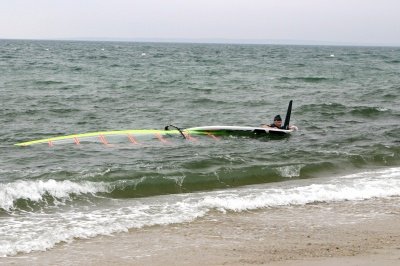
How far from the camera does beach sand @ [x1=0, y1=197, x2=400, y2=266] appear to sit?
719cm

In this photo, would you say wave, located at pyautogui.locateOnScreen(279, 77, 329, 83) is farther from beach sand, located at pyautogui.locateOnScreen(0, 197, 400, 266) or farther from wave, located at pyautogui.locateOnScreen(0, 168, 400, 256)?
beach sand, located at pyautogui.locateOnScreen(0, 197, 400, 266)

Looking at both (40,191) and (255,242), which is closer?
(255,242)

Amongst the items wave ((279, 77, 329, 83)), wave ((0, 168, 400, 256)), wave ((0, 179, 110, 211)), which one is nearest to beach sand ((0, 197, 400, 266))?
wave ((0, 168, 400, 256))

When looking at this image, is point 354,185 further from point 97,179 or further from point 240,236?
point 97,179

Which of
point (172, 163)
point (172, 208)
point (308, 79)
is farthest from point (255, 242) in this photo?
point (308, 79)

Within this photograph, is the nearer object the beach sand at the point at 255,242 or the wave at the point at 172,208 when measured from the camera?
the beach sand at the point at 255,242

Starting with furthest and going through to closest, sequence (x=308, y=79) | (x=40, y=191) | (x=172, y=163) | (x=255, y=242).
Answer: (x=308, y=79) → (x=172, y=163) → (x=40, y=191) → (x=255, y=242)

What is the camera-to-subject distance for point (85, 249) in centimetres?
770

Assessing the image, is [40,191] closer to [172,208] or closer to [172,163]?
[172,208]

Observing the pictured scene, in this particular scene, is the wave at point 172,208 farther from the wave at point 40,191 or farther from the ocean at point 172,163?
the wave at point 40,191

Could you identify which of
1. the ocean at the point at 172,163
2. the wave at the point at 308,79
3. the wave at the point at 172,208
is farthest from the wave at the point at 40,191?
the wave at the point at 308,79

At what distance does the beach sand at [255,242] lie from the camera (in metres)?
7.19

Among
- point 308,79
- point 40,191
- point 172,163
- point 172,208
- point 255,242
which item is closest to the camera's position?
point 255,242

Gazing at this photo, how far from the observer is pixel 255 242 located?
8.02 m
